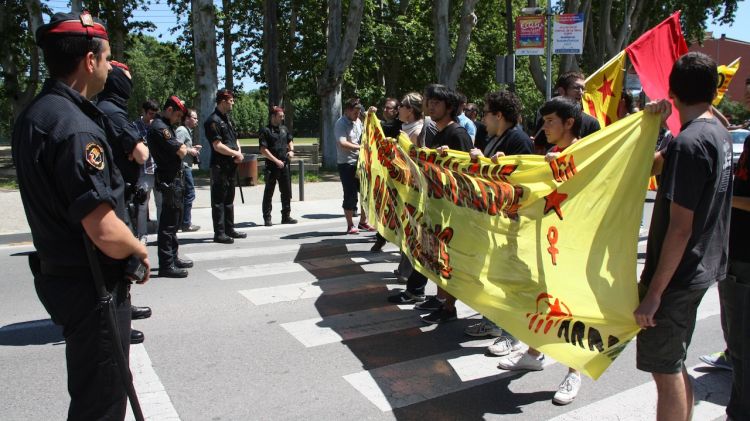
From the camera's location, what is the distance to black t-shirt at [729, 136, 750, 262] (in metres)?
3.32

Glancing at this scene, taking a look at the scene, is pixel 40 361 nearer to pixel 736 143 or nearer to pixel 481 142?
pixel 481 142

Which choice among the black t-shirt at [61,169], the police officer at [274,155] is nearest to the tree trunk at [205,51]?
the police officer at [274,155]

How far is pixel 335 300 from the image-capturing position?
611cm

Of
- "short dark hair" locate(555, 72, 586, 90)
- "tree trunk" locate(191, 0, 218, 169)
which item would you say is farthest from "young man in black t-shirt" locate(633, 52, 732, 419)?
"tree trunk" locate(191, 0, 218, 169)

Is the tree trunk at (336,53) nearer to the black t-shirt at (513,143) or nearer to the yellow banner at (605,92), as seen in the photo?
A: the yellow banner at (605,92)

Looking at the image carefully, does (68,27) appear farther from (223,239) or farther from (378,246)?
(223,239)

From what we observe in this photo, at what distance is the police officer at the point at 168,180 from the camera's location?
22.4 feet

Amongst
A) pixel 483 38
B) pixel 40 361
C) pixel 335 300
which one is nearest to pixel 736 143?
pixel 335 300

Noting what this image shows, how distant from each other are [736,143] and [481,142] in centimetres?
1483

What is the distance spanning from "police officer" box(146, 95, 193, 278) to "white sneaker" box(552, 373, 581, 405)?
15.0 ft

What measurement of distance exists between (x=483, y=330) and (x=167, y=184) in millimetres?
3974

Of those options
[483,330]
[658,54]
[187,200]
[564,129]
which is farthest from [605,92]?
[187,200]

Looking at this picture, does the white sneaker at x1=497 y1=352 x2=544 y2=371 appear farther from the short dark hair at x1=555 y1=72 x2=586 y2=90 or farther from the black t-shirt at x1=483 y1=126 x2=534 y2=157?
the short dark hair at x1=555 y1=72 x2=586 y2=90

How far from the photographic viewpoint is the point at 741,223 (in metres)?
3.40
